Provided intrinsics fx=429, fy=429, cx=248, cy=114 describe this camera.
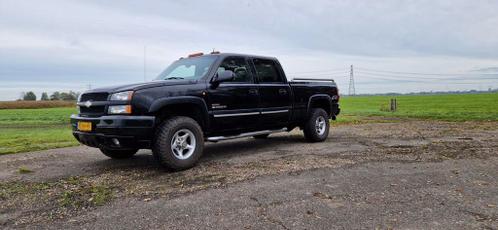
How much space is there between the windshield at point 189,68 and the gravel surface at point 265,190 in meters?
1.49

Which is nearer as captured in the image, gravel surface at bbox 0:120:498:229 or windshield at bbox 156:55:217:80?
gravel surface at bbox 0:120:498:229

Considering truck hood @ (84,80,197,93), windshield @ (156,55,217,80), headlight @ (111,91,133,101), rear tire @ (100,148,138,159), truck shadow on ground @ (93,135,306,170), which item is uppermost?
windshield @ (156,55,217,80)

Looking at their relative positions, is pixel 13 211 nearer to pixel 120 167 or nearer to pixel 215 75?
pixel 120 167

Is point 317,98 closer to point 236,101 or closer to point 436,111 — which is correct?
point 236,101

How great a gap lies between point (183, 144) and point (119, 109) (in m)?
1.07

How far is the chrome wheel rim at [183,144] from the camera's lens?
20.8 feet

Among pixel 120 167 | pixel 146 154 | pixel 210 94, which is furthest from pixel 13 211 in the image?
pixel 146 154

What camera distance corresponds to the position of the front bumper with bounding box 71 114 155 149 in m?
5.94

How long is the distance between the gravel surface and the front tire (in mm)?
183

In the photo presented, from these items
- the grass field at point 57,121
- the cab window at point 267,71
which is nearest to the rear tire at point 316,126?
the cab window at point 267,71

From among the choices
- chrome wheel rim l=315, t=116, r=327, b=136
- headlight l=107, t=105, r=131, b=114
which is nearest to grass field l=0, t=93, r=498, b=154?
headlight l=107, t=105, r=131, b=114

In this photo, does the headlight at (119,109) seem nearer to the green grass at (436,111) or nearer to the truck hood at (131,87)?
the truck hood at (131,87)

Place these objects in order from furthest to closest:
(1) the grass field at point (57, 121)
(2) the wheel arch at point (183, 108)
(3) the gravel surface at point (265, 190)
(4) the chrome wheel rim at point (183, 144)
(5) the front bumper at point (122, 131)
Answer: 1. (1) the grass field at point (57, 121)
2. (4) the chrome wheel rim at point (183, 144)
3. (2) the wheel arch at point (183, 108)
4. (5) the front bumper at point (122, 131)
5. (3) the gravel surface at point (265, 190)

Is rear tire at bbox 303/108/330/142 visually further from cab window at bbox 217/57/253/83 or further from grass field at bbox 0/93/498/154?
grass field at bbox 0/93/498/154
